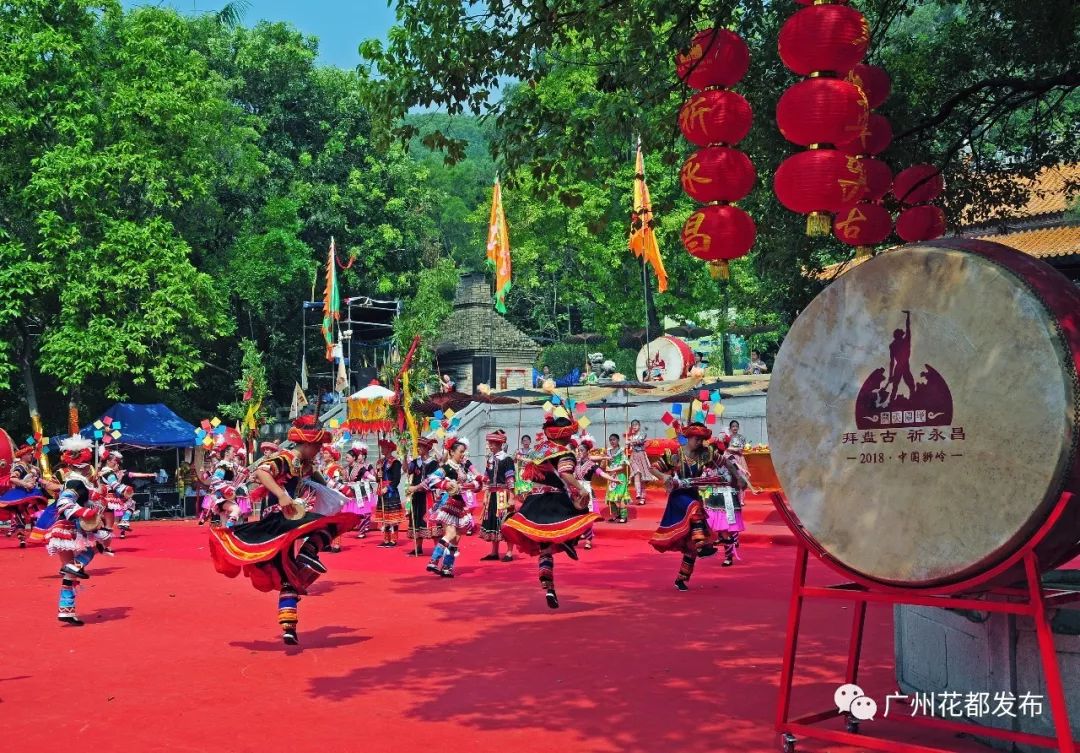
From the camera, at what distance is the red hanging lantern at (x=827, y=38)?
779cm

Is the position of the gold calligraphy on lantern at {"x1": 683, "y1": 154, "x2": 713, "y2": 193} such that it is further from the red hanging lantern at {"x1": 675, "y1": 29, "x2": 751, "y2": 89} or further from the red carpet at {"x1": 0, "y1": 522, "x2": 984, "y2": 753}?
the red carpet at {"x1": 0, "y1": 522, "x2": 984, "y2": 753}

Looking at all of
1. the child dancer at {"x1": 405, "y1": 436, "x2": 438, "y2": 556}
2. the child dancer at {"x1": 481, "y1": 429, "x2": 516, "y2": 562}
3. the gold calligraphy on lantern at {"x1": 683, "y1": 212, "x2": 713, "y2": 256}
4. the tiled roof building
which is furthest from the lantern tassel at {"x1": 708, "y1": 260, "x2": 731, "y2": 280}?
the tiled roof building

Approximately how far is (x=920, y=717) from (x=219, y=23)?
4255 centimetres

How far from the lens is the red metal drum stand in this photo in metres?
4.97

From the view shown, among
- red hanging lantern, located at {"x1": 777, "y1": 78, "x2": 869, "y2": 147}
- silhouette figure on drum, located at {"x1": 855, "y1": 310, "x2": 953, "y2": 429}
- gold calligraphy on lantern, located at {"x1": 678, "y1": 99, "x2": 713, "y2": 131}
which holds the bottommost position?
silhouette figure on drum, located at {"x1": 855, "y1": 310, "x2": 953, "y2": 429}

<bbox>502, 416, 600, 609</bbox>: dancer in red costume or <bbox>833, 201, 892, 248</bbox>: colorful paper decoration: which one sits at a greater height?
<bbox>833, 201, 892, 248</bbox>: colorful paper decoration

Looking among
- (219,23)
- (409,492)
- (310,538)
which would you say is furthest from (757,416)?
(219,23)

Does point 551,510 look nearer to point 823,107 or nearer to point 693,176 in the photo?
point 693,176

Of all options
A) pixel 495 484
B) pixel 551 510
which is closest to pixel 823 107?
pixel 551 510

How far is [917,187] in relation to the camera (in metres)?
9.10

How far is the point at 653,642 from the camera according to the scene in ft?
32.4

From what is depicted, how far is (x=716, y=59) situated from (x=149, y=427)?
2498 centimetres

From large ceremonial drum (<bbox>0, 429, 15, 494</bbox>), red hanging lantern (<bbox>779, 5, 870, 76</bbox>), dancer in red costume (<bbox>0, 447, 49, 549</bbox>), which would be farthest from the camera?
large ceremonial drum (<bbox>0, 429, 15, 494</bbox>)

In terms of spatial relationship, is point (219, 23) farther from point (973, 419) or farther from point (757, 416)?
point (973, 419)
